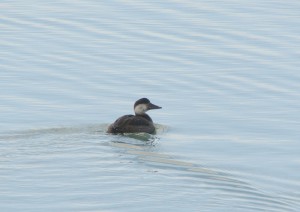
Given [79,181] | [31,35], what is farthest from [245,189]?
[31,35]

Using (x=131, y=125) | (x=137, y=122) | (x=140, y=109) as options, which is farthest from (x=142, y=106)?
(x=131, y=125)

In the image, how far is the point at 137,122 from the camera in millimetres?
20578

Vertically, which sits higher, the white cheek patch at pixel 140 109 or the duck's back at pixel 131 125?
the white cheek patch at pixel 140 109

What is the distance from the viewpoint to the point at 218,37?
27.6 m

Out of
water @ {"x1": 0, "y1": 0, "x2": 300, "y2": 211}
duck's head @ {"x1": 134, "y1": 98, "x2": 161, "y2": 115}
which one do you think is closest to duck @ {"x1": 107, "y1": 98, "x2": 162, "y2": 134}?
duck's head @ {"x1": 134, "y1": 98, "x2": 161, "y2": 115}

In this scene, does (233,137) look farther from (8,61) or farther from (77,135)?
(8,61)

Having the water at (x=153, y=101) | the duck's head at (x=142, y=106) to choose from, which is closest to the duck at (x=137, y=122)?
the duck's head at (x=142, y=106)

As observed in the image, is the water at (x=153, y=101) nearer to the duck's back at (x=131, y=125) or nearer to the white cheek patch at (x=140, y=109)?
the duck's back at (x=131, y=125)

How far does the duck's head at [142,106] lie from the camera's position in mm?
21406

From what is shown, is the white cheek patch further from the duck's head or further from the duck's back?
the duck's back

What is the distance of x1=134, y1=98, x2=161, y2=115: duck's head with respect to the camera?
21.4 m

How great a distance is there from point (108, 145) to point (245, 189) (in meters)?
3.35

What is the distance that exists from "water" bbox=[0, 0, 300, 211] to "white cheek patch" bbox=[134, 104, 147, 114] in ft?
1.61

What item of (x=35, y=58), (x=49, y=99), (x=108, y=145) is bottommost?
(x=108, y=145)
